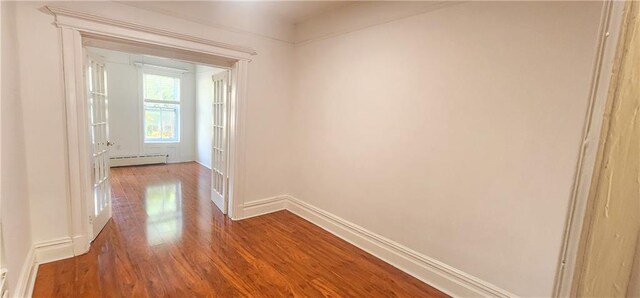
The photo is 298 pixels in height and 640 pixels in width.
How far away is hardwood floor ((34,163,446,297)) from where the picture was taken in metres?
2.21

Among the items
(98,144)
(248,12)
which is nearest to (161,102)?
(98,144)

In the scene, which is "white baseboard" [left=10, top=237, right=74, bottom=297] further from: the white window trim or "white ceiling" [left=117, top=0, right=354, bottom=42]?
the white window trim

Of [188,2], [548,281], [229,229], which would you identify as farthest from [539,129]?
[188,2]

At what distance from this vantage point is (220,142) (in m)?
3.91

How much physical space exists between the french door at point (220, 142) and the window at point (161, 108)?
12.2 feet

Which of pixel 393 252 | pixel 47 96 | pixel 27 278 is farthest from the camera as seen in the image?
pixel 393 252

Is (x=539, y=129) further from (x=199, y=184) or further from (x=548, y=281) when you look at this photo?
(x=199, y=184)

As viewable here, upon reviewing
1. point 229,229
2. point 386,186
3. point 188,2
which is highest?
point 188,2

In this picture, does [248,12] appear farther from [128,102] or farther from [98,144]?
[128,102]

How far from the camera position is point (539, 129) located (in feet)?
5.92

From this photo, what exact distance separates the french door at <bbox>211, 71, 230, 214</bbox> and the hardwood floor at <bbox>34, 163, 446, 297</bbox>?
0.27m

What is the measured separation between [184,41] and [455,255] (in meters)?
3.24

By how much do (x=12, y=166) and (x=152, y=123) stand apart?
17.9 ft

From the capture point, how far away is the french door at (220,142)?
3.64 m
